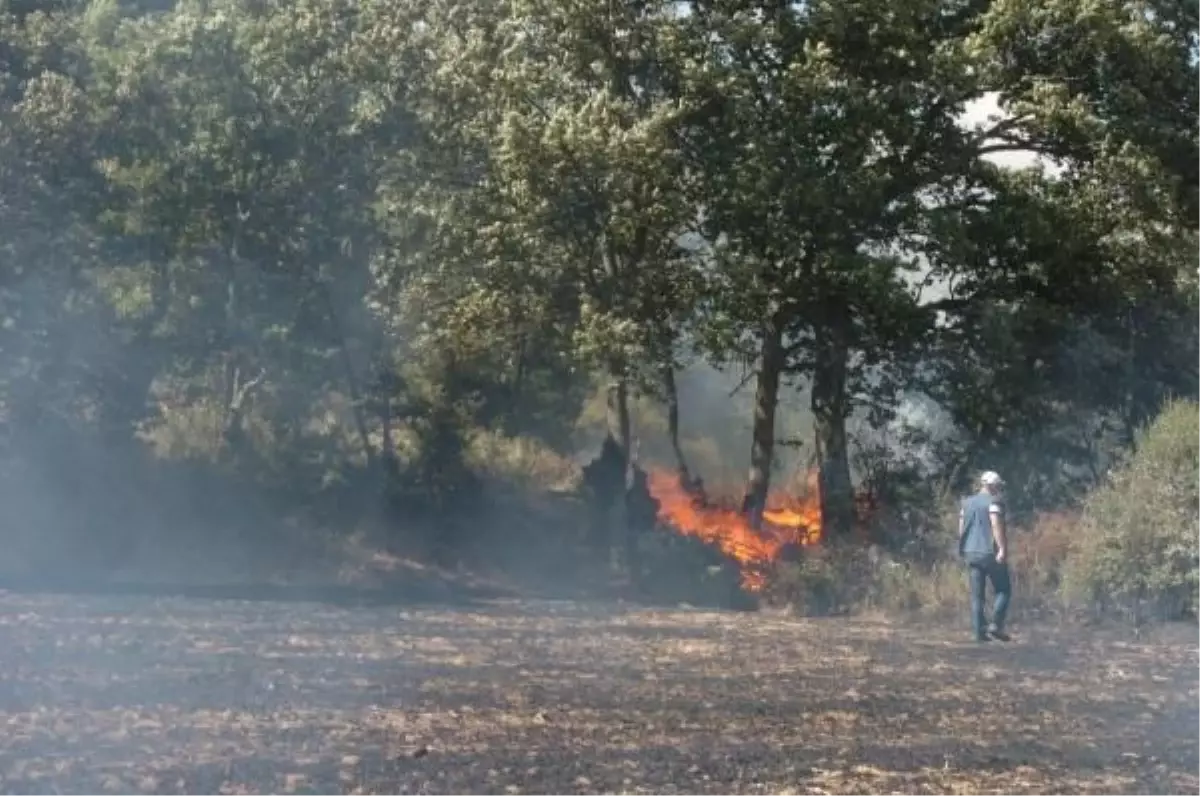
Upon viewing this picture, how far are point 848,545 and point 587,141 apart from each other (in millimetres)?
6837

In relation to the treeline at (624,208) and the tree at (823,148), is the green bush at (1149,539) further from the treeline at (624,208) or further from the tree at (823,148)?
the tree at (823,148)

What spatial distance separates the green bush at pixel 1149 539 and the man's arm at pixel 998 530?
7.33 feet

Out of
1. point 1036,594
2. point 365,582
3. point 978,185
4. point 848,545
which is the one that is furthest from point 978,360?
point 365,582

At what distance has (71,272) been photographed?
85.8 feet

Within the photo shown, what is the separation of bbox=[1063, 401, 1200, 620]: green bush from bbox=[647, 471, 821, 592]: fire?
612cm

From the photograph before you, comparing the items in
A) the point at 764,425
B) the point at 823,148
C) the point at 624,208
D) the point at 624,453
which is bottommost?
the point at 624,453

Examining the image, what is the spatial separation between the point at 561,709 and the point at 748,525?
16130 mm

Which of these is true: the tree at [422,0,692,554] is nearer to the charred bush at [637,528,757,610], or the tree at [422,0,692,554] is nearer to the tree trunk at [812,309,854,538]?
the charred bush at [637,528,757,610]

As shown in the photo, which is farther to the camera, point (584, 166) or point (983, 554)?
point (584, 166)

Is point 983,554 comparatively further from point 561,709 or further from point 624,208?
point 624,208

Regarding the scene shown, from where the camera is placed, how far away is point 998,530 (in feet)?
56.6

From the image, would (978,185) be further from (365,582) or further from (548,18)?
(365,582)

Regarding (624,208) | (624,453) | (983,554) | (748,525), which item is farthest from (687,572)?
(983,554)

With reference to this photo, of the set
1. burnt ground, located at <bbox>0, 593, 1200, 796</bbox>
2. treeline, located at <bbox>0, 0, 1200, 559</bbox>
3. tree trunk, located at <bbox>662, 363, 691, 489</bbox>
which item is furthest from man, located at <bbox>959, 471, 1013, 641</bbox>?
tree trunk, located at <bbox>662, 363, 691, 489</bbox>
